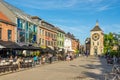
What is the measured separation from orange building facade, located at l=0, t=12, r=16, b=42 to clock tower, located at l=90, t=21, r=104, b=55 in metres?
107

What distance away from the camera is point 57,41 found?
3243 inches

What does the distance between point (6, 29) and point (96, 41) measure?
111m

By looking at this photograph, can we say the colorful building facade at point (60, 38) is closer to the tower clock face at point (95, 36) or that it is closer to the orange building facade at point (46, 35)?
the orange building facade at point (46, 35)

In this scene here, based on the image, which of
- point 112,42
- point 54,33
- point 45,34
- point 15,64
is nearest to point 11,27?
point 15,64

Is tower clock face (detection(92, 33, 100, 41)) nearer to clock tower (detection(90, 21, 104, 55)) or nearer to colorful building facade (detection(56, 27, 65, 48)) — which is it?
clock tower (detection(90, 21, 104, 55))

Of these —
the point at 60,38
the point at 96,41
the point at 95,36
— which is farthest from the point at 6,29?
the point at 95,36

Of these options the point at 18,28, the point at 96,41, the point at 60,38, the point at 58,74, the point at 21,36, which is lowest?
the point at 58,74

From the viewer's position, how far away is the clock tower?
148375mm

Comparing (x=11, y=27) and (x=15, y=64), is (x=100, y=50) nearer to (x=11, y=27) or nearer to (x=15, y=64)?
(x=11, y=27)

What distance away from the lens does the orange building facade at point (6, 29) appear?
4132cm

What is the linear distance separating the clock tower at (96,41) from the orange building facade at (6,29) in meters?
107

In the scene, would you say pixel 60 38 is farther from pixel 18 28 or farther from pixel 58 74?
pixel 58 74

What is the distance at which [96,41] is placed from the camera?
150250 mm

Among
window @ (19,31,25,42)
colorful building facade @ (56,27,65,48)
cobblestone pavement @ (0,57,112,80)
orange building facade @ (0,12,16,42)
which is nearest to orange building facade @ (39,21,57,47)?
colorful building facade @ (56,27,65,48)
